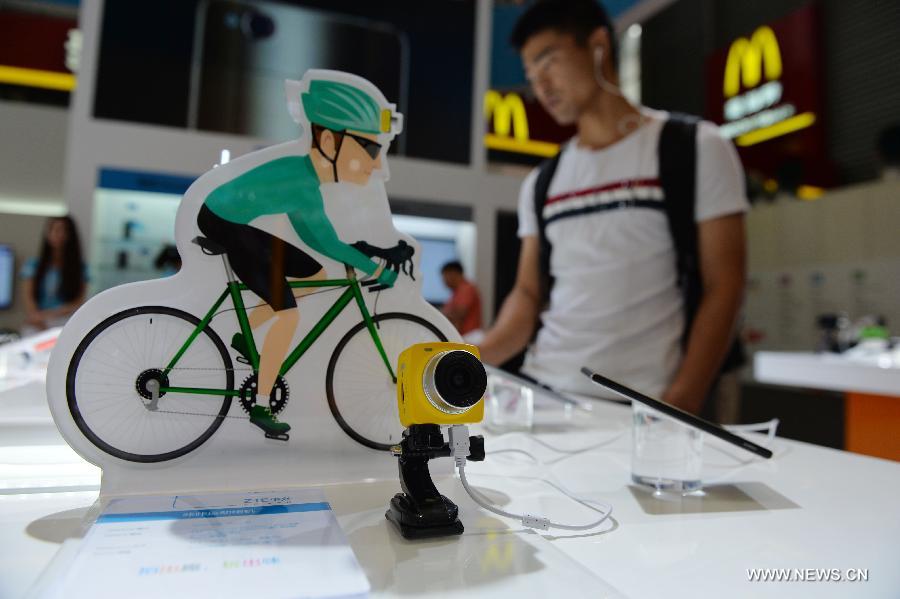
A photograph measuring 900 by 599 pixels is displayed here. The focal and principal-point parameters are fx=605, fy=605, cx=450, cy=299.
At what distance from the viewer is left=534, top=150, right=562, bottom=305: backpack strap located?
159cm

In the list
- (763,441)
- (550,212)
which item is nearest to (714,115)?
(550,212)

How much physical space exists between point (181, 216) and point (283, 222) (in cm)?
9

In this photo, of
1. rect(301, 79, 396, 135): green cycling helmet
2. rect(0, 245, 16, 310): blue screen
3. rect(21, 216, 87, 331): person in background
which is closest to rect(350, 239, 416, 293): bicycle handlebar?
rect(301, 79, 396, 135): green cycling helmet

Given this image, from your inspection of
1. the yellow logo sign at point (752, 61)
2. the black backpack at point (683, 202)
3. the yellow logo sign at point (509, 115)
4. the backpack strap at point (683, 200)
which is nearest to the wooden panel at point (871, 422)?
the black backpack at point (683, 202)

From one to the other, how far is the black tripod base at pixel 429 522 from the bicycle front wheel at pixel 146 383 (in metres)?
0.21

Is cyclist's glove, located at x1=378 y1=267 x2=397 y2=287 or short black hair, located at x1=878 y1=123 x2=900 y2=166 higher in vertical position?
short black hair, located at x1=878 y1=123 x2=900 y2=166

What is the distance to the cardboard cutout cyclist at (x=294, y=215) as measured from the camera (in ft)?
1.78

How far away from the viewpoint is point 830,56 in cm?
438

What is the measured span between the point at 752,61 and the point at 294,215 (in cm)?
479

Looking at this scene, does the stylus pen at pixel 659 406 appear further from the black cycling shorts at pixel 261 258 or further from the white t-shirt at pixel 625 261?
the white t-shirt at pixel 625 261

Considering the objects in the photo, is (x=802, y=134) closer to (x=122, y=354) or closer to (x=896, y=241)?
(x=896, y=241)

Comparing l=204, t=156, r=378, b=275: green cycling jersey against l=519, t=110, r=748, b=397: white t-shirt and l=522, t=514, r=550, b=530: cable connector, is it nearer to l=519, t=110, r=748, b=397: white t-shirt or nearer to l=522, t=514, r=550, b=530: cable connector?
l=522, t=514, r=550, b=530: cable connector

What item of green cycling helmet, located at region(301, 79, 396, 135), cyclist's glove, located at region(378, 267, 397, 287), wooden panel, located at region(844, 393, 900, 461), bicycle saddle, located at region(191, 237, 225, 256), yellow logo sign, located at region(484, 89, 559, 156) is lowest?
wooden panel, located at region(844, 393, 900, 461)

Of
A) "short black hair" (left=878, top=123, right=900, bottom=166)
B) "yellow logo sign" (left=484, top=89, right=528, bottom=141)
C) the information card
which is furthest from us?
"yellow logo sign" (left=484, top=89, right=528, bottom=141)
